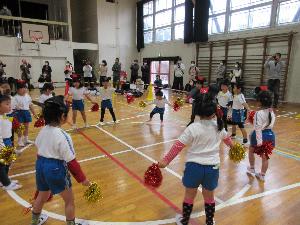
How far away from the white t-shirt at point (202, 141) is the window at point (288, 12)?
422 inches

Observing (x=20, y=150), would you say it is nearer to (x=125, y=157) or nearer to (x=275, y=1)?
(x=125, y=157)

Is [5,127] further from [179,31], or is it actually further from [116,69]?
[179,31]

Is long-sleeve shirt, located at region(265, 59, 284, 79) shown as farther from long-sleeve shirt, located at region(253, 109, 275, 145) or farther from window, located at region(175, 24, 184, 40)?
window, located at region(175, 24, 184, 40)

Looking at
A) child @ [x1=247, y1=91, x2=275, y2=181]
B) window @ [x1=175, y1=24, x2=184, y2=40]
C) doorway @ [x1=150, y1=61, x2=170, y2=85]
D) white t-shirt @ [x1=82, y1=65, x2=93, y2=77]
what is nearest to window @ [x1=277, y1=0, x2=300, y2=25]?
window @ [x1=175, y1=24, x2=184, y2=40]

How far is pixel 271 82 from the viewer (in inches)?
379

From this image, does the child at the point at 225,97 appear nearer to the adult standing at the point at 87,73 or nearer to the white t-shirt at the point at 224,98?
the white t-shirt at the point at 224,98

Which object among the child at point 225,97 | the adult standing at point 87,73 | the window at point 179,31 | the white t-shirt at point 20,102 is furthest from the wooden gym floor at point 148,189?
the window at point 179,31

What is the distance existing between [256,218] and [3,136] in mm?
3183

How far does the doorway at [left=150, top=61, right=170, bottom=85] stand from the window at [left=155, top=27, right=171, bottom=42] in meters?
1.66

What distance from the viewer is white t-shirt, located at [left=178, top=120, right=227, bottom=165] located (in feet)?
6.78

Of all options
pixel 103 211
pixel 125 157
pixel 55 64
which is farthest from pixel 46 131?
pixel 55 64

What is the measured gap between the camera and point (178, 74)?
596 inches

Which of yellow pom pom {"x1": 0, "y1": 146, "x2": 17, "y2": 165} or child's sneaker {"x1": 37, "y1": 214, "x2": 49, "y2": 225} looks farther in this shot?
yellow pom pom {"x1": 0, "y1": 146, "x2": 17, "y2": 165}

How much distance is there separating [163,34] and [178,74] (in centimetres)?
433
